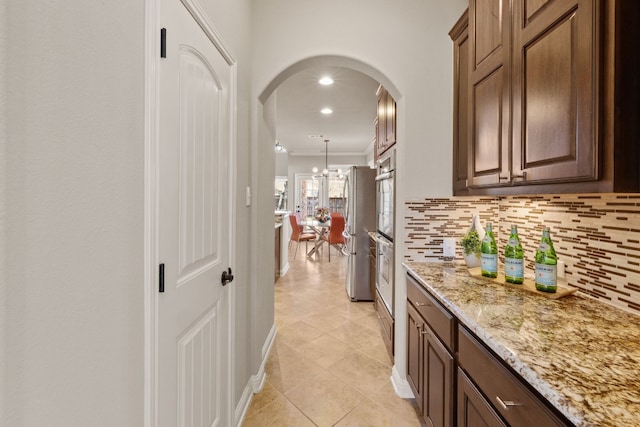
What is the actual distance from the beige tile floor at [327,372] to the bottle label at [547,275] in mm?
1129

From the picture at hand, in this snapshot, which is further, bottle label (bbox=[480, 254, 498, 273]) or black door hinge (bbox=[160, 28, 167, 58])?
bottle label (bbox=[480, 254, 498, 273])

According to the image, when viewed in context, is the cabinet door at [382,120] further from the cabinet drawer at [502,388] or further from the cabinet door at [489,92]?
the cabinet drawer at [502,388]

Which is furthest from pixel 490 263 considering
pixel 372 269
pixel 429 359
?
pixel 372 269

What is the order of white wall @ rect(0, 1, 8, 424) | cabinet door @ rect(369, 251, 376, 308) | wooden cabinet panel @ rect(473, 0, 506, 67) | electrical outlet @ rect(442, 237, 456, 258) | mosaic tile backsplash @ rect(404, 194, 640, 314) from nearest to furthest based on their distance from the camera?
white wall @ rect(0, 1, 8, 424) < mosaic tile backsplash @ rect(404, 194, 640, 314) < wooden cabinet panel @ rect(473, 0, 506, 67) < electrical outlet @ rect(442, 237, 456, 258) < cabinet door @ rect(369, 251, 376, 308)

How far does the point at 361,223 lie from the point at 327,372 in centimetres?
193

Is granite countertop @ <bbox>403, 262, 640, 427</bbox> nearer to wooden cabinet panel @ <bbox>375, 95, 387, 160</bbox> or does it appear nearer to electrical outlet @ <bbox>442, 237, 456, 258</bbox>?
electrical outlet @ <bbox>442, 237, 456, 258</bbox>

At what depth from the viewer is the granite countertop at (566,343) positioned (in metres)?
0.64

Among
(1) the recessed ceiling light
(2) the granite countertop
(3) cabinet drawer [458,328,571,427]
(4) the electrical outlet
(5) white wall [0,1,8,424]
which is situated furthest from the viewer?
(1) the recessed ceiling light

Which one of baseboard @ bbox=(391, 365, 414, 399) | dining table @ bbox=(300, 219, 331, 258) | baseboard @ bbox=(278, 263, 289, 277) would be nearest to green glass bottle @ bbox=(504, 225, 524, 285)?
baseboard @ bbox=(391, 365, 414, 399)

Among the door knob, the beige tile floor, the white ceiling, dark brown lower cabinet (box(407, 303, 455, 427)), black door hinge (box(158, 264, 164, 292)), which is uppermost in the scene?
the white ceiling

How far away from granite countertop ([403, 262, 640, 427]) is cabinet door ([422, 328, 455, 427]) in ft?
0.86

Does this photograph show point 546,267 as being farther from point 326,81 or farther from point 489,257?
point 326,81

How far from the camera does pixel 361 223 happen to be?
3.80m

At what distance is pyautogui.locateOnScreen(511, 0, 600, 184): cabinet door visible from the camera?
93 centimetres
